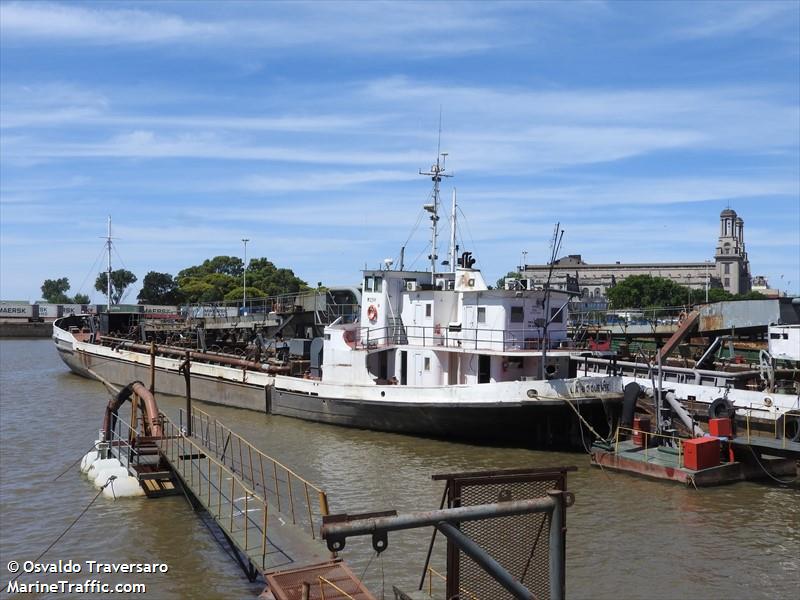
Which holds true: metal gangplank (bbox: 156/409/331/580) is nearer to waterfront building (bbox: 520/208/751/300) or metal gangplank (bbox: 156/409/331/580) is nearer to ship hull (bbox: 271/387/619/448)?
ship hull (bbox: 271/387/619/448)

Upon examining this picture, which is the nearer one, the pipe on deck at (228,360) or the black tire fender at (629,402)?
the black tire fender at (629,402)

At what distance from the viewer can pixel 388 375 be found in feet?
95.2

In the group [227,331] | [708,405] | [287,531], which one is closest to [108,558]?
[287,531]

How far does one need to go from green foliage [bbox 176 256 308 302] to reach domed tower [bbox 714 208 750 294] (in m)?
100.0

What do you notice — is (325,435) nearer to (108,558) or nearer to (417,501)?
(417,501)

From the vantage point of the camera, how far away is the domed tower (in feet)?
525

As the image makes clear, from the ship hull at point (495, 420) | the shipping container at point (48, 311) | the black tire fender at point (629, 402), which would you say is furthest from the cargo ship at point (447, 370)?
the shipping container at point (48, 311)

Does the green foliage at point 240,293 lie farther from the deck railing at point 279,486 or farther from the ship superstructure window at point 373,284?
the deck railing at point 279,486

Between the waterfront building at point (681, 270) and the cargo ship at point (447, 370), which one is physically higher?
the waterfront building at point (681, 270)

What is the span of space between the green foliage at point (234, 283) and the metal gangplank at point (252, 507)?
8032 centimetres

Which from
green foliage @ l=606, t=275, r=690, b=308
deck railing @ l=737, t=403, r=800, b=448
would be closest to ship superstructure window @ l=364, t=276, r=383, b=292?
deck railing @ l=737, t=403, r=800, b=448

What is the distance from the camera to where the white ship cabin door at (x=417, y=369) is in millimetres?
27406

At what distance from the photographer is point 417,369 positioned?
90.4 feet

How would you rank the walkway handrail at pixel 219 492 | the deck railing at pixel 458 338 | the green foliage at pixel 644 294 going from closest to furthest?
the walkway handrail at pixel 219 492, the deck railing at pixel 458 338, the green foliage at pixel 644 294
